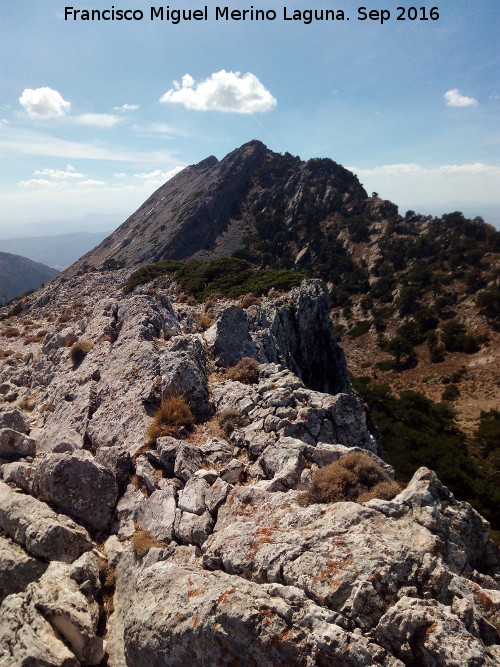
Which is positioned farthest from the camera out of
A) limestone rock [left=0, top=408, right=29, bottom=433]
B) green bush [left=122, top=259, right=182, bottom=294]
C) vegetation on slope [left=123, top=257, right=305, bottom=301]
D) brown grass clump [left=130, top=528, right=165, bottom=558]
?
green bush [left=122, top=259, right=182, bottom=294]

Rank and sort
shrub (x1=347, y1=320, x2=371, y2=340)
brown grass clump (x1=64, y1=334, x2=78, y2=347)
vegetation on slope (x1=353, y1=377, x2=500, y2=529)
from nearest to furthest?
brown grass clump (x1=64, y1=334, x2=78, y2=347)
vegetation on slope (x1=353, y1=377, x2=500, y2=529)
shrub (x1=347, y1=320, x2=371, y2=340)

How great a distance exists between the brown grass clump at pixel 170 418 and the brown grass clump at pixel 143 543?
3.00 metres

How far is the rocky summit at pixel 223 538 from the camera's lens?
4.94m

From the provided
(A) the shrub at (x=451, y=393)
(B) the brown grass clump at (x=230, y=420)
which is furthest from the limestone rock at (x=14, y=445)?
(A) the shrub at (x=451, y=393)

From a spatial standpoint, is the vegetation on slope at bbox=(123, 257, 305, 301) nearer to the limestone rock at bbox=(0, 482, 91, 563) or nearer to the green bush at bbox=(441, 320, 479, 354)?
the limestone rock at bbox=(0, 482, 91, 563)

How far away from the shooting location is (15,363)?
920 inches

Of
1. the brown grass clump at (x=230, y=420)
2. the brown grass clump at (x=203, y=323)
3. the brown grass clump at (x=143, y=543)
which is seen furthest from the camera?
the brown grass clump at (x=203, y=323)

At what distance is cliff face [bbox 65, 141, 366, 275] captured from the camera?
92.5m

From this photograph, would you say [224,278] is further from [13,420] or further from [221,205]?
[221,205]

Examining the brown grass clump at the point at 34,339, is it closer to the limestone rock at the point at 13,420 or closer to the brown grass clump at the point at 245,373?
the limestone rock at the point at 13,420

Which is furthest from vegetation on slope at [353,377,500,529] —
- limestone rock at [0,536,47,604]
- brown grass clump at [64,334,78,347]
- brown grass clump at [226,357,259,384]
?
limestone rock at [0,536,47,604]

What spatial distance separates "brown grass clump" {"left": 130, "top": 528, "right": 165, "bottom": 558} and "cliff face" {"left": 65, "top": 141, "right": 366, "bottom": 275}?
78678 mm

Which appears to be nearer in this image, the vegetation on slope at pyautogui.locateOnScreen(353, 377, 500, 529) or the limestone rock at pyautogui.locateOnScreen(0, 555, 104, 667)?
the limestone rock at pyautogui.locateOnScreen(0, 555, 104, 667)

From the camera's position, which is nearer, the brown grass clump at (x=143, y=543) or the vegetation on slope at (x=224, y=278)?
the brown grass clump at (x=143, y=543)
